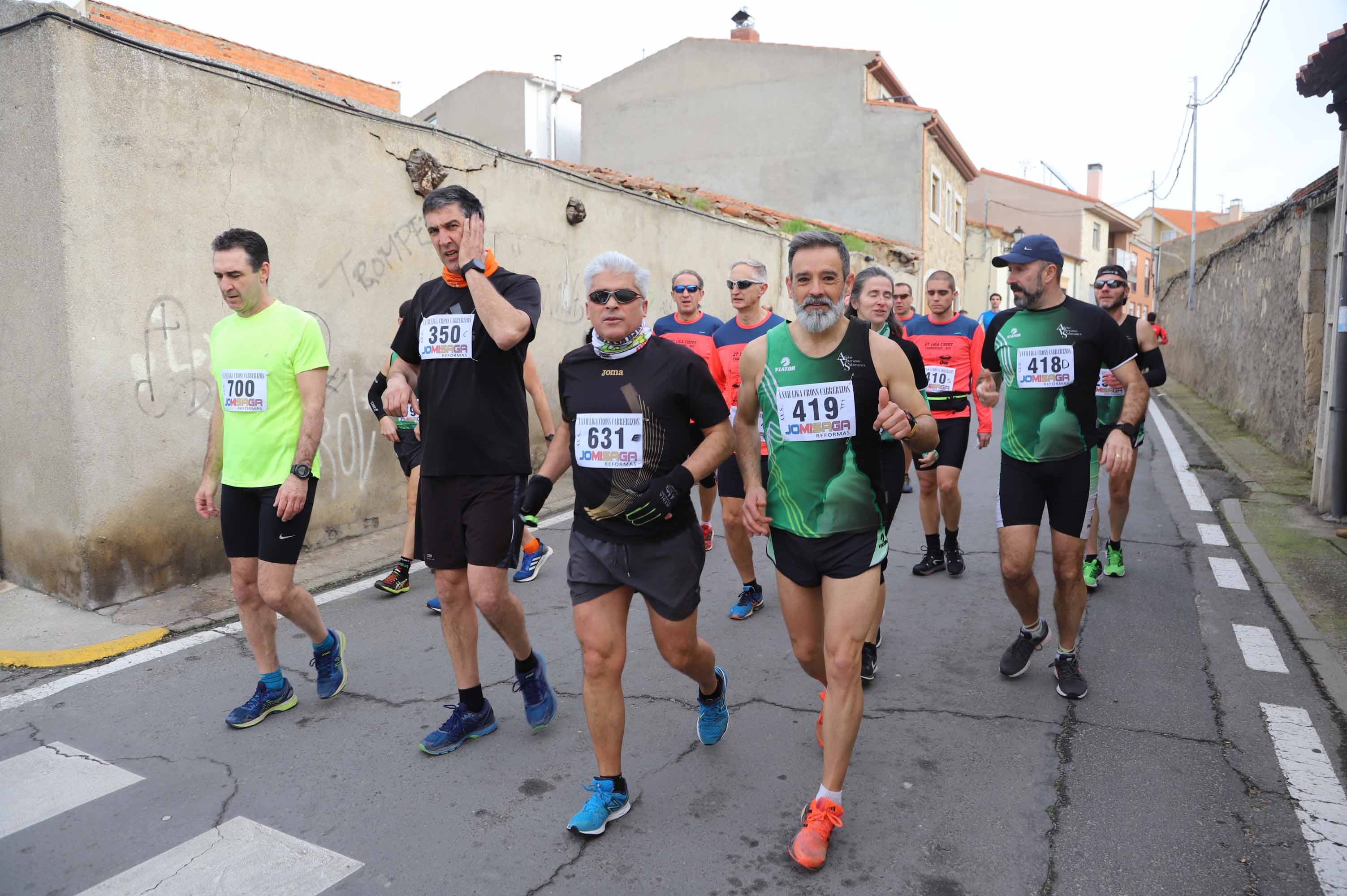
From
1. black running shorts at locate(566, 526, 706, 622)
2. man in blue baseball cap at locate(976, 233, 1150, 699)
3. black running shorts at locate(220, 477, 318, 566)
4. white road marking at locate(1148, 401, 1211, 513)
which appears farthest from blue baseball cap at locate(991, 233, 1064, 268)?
white road marking at locate(1148, 401, 1211, 513)

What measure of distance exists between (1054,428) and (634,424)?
216 cm

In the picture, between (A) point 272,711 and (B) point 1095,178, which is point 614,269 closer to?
(A) point 272,711

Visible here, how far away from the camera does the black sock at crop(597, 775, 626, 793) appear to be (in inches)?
122

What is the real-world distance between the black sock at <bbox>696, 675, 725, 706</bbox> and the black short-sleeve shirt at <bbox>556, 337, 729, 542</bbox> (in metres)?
0.79

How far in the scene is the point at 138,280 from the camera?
5.57m

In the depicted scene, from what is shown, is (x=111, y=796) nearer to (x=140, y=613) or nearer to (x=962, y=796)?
(x=140, y=613)

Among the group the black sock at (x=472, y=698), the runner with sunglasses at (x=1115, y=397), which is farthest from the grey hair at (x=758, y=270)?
the black sock at (x=472, y=698)

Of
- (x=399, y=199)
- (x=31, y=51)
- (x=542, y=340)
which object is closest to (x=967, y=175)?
(x=542, y=340)

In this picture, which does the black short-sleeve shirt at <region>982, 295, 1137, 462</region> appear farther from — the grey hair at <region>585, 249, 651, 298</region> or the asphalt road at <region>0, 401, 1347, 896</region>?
the grey hair at <region>585, 249, 651, 298</region>

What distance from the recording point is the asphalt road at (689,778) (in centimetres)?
281

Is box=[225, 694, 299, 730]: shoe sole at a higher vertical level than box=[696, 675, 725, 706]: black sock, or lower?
lower

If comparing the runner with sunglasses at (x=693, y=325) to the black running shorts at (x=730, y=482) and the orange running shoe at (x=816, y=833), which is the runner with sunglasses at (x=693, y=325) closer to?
the black running shorts at (x=730, y=482)

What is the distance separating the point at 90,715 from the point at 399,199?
4.91 metres

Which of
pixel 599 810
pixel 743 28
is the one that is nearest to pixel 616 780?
pixel 599 810
